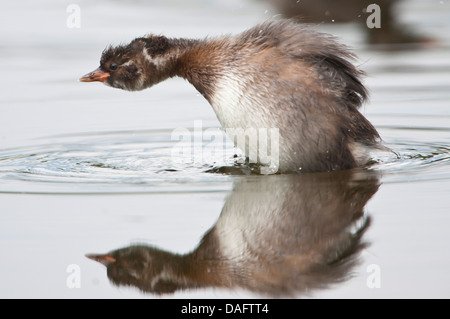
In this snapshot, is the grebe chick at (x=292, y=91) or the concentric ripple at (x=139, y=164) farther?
the grebe chick at (x=292, y=91)

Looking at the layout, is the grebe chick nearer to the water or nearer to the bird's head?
the water

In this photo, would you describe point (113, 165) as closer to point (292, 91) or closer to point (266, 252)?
point (292, 91)

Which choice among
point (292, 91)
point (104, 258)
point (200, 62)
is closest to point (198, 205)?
point (104, 258)

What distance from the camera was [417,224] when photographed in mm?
5961

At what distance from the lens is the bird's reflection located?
17.0 ft

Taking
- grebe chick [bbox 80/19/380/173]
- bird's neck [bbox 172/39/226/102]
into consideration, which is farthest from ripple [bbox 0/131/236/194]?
bird's neck [bbox 172/39/226/102]

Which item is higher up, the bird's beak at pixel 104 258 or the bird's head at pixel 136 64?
the bird's head at pixel 136 64

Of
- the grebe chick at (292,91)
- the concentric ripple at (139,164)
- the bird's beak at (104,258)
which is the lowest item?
the bird's beak at (104,258)

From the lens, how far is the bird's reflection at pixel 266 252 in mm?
5195

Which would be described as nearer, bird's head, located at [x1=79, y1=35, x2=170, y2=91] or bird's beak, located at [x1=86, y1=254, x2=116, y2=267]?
bird's beak, located at [x1=86, y1=254, x2=116, y2=267]

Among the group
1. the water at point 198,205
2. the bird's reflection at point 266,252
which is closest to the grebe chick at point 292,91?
the water at point 198,205

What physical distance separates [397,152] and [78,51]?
820 cm

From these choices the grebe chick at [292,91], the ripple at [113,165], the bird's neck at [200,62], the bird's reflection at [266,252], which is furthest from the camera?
the bird's neck at [200,62]

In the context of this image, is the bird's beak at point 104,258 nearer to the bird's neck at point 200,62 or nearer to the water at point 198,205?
the water at point 198,205
